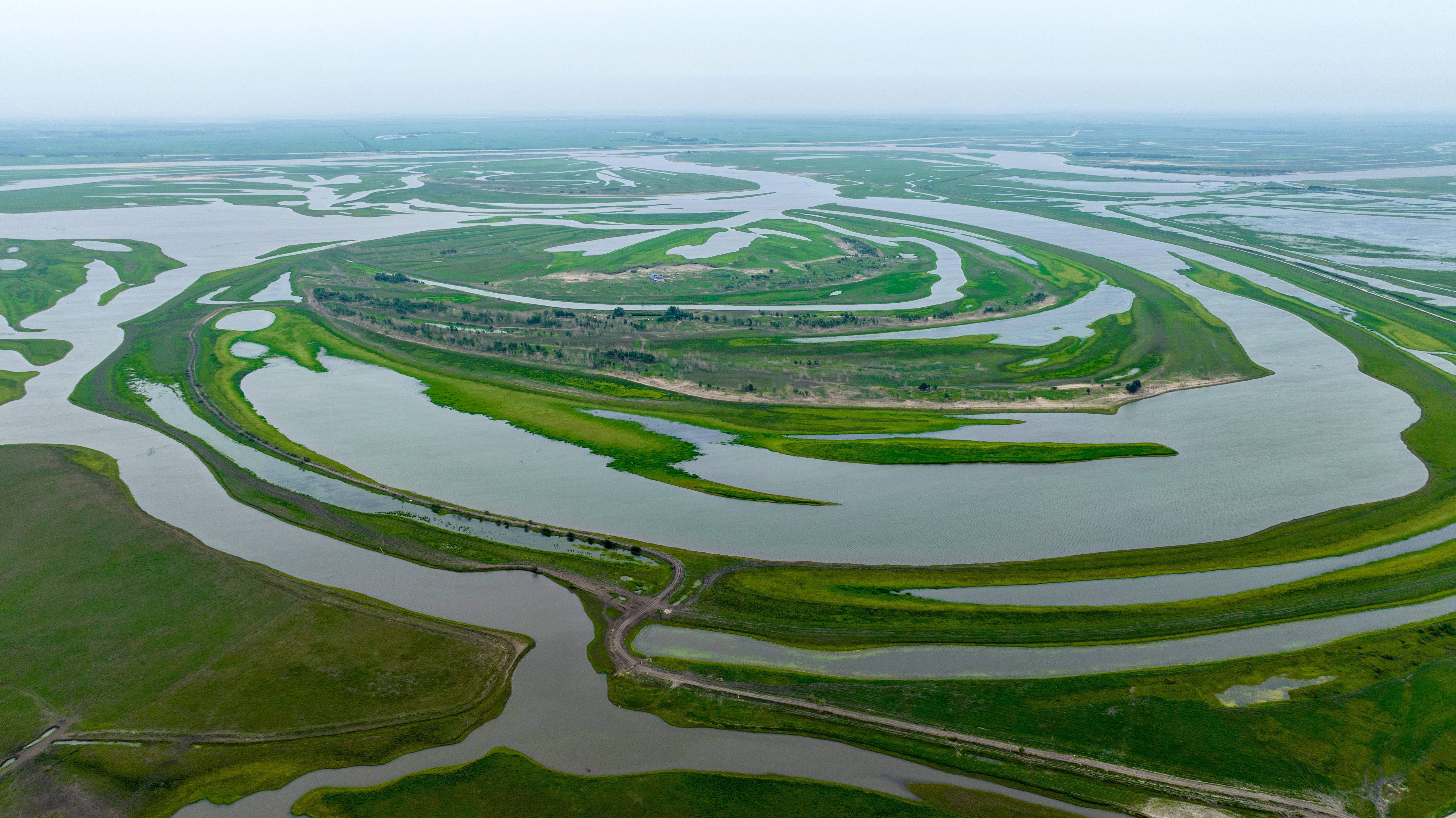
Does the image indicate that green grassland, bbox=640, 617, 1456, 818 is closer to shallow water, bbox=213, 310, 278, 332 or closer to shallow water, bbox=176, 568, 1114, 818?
shallow water, bbox=176, 568, 1114, 818

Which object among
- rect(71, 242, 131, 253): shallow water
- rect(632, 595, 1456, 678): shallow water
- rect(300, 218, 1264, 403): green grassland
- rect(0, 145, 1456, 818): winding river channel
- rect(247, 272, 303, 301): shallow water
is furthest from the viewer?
rect(71, 242, 131, 253): shallow water

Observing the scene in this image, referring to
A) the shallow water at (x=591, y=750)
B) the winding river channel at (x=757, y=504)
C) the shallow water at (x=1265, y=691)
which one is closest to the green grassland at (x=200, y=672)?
the shallow water at (x=591, y=750)

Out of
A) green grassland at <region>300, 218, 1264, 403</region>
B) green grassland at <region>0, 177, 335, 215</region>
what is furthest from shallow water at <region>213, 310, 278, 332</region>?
green grassland at <region>0, 177, 335, 215</region>

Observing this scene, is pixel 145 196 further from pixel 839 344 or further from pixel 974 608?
pixel 974 608

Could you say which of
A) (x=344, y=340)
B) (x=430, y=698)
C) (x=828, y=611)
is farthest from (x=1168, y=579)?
(x=344, y=340)

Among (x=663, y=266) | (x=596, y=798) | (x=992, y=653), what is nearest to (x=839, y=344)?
(x=663, y=266)

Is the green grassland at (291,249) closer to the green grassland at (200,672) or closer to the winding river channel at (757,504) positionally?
the winding river channel at (757,504)
